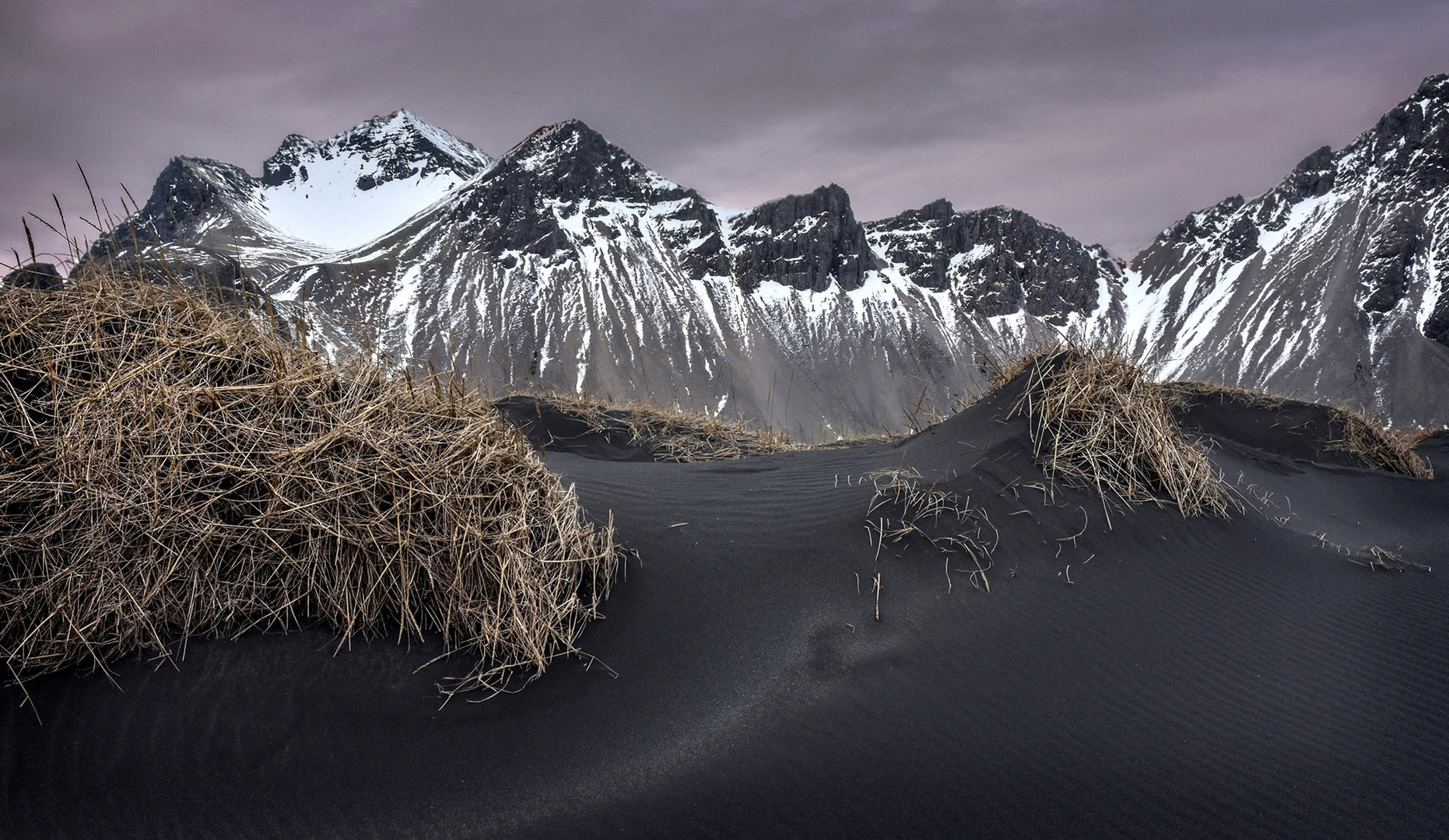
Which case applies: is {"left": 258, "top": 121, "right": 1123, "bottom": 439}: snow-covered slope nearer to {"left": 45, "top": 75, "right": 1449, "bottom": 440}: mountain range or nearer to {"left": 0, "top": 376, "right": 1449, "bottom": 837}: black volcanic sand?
{"left": 45, "top": 75, "right": 1449, "bottom": 440}: mountain range

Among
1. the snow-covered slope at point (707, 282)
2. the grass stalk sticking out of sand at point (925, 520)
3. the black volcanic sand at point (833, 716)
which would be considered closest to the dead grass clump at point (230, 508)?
the black volcanic sand at point (833, 716)

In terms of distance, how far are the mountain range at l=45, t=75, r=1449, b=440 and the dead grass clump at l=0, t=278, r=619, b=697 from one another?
81.4 meters

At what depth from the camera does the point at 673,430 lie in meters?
8.72

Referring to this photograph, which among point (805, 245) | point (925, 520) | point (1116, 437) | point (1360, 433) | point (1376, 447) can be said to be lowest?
point (1376, 447)

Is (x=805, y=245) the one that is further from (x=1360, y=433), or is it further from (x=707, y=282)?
(x=1360, y=433)

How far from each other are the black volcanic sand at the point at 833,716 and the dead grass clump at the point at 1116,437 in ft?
1.94

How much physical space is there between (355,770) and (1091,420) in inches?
184

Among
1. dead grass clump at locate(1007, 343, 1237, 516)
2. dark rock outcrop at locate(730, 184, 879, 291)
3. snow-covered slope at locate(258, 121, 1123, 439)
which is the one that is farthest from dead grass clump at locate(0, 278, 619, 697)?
dark rock outcrop at locate(730, 184, 879, 291)

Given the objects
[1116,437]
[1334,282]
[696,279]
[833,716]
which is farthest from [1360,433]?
[1334,282]

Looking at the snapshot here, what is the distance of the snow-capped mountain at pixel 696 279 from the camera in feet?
332

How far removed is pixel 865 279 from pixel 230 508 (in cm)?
14962

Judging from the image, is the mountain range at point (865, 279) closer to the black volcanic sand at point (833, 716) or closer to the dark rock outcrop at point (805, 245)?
the dark rock outcrop at point (805, 245)

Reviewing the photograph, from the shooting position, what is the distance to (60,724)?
215 cm

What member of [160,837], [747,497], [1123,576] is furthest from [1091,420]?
[160,837]
